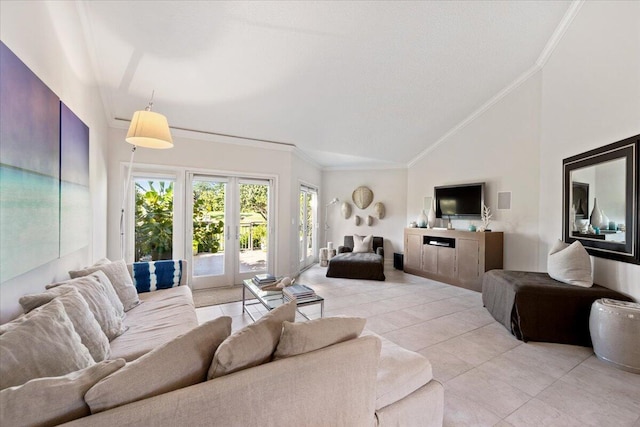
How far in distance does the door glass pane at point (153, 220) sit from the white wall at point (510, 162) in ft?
16.8

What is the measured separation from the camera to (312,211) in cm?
686

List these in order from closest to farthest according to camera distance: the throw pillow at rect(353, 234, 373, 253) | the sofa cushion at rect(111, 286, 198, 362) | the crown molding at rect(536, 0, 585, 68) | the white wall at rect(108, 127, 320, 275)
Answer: the sofa cushion at rect(111, 286, 198, 362), the crown molding at rect(536, 0, 585, 68), the white wall at rect(108, 127, 320, 275), the throw pillow at rect(353, 234, 373, 253)

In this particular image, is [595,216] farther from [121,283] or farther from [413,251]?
[121,283]

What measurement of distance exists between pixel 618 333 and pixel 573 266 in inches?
29.5

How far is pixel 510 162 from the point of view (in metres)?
4.27

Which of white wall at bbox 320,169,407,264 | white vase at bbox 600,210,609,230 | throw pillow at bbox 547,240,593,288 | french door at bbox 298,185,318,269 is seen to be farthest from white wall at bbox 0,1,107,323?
white wall at bbox 320,169,407,264

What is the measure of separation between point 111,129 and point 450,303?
5426mm

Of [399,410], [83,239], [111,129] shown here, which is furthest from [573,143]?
[111,129]

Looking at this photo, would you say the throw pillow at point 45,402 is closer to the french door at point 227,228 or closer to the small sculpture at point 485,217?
the french door at point 227,228

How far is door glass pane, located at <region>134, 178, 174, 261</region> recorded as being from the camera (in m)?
4.02

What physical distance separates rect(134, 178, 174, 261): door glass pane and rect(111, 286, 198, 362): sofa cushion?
60.2 inches

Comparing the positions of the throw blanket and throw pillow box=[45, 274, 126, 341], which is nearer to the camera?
throw pillow box=[45, 274, 126, 341]

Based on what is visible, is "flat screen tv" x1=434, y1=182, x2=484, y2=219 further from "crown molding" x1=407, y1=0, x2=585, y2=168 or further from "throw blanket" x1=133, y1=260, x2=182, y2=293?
"throw blanket" x1=133, y1=260, x2=182, y2=293

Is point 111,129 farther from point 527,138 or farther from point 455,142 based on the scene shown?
point 527,138
